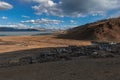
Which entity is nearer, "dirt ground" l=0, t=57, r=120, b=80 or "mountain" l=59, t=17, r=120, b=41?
"dirt ground" l=0, t=57, r=120, b=80

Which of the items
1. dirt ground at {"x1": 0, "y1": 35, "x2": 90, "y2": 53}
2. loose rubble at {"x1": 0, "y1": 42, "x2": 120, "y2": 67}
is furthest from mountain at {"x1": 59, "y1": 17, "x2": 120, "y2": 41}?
loose rubble at {"x1": 0, "y1": 42, "x2": 120, "y2": 67}

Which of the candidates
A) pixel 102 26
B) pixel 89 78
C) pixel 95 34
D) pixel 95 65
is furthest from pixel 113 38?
pixel 89 78

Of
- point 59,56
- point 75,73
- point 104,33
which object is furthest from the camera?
point 104,33

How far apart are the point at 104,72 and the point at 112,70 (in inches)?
26.6

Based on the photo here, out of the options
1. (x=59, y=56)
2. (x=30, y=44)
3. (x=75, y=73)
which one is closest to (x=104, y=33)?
(x=30, y=44)

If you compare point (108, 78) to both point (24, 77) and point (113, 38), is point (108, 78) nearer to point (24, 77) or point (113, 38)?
point (24, 77)

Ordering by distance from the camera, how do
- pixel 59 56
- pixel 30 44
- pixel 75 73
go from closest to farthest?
pixel 75 73 → pixel 59 56 → pixel 30 44

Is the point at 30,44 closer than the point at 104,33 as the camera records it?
Yes

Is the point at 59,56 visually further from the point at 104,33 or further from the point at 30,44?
the point at 104,33

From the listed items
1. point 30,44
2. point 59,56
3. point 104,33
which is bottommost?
point 59,56

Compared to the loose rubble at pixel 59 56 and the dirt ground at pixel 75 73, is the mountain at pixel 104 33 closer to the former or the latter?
the loose rubble at pixel 59 56

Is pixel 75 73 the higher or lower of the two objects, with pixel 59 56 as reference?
lower

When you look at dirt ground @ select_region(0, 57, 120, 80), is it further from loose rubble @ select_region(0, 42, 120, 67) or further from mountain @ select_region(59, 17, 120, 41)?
mountain @ select_region(59, 17, 120, 41)

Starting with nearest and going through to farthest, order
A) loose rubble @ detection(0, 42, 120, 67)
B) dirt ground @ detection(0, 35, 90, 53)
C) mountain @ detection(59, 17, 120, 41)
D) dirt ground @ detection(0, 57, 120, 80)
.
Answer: dirt ground @ detection(0, 57, 120, 80), loose rubble @ detection(0, 42, 120, 67), dirt ground @ detection(0, 35, 90, 53), mountain @ detection(59, 17, 120, 41)
